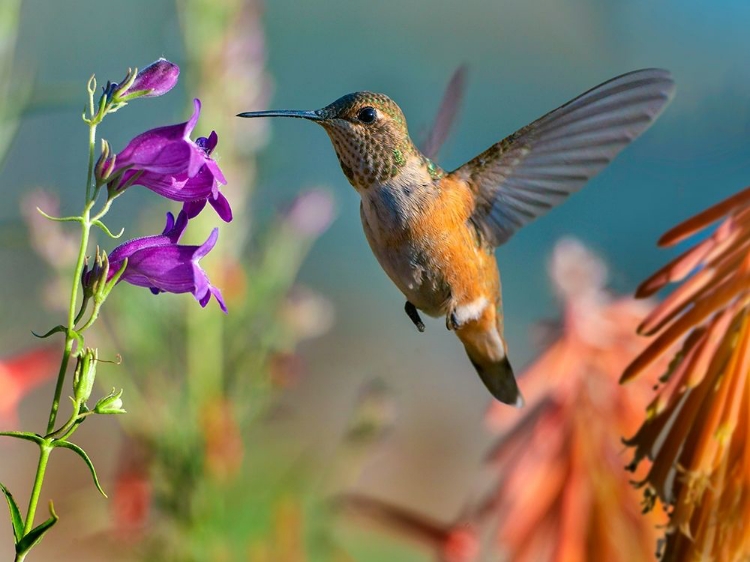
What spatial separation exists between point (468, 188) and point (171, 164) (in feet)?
3.72

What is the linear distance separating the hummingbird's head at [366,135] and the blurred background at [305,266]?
14.9 inches

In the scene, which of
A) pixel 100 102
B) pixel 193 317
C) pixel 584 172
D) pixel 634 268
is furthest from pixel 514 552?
pixel 634 268

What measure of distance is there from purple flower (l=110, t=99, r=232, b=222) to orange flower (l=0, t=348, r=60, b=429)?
54.7 inches

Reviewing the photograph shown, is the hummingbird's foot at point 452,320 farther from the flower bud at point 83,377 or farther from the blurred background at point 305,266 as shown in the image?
the flower bud at point 83,377

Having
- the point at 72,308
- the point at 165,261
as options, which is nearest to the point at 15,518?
the point at 72,308

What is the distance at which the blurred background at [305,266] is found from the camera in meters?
2.54

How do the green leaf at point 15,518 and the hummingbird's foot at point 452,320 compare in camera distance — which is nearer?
the green leaf at point 15,518

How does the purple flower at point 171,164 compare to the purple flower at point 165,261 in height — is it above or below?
above

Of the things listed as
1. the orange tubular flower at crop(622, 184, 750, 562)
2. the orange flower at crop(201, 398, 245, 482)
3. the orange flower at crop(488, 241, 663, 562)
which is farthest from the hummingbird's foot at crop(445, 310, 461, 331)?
the orange flower at crop(201, 398, 245, 482)

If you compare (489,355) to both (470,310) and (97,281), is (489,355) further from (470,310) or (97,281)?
(97,281)

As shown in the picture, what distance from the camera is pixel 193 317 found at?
2.75 m

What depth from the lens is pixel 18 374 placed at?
2.29 metres

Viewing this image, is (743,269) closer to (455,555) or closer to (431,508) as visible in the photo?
(455,555)

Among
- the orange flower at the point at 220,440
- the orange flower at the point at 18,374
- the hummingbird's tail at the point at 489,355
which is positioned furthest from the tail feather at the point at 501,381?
the orange flower at the point at 18,374
